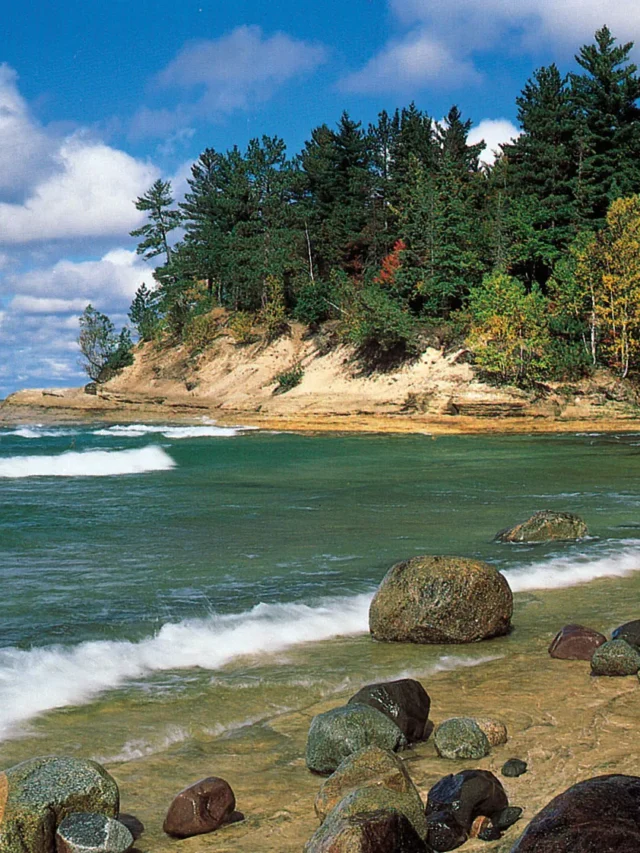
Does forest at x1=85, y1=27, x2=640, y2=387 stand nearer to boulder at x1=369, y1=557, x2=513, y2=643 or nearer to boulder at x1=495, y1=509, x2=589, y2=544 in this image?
boulder at x1=495, y1=509, x2=589, y2=544

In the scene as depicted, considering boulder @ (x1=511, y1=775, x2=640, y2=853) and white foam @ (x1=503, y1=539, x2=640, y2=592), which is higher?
boulder @ (x1=511, y1=775, x2=640, y2=853)

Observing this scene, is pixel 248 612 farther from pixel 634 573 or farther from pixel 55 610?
pixel 634 573

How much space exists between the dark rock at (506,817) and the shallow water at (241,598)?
115 cm

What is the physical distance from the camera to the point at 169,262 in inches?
2874

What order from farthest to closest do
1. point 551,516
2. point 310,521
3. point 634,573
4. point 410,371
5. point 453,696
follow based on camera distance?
point 410,371
point 310,521
point 551,516
point 634,573
point 453,696

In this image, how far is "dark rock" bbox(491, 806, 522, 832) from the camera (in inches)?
159

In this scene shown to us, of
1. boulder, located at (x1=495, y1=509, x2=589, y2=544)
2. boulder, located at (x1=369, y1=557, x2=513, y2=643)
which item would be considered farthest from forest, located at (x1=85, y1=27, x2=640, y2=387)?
boulder, located at (x1=369, y1=557, x2=513, y2=643)

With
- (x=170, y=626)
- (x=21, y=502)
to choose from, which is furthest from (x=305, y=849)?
(x=21, y=502)

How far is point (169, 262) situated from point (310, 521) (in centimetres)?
6141

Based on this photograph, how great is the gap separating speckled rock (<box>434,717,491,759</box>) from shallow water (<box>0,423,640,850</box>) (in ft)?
2.79

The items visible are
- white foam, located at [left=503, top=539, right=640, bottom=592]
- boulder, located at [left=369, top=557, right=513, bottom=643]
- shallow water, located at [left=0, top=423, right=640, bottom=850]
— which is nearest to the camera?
shallow water, located at [left=0, top=423, right=640, bottom=850]

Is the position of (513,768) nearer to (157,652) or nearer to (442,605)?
(442,605)

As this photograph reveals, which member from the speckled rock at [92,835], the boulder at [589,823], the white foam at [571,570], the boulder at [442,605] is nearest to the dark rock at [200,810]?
the speckled rock at [92,835]

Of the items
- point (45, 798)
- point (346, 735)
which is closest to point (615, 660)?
→ point (346, 735)
